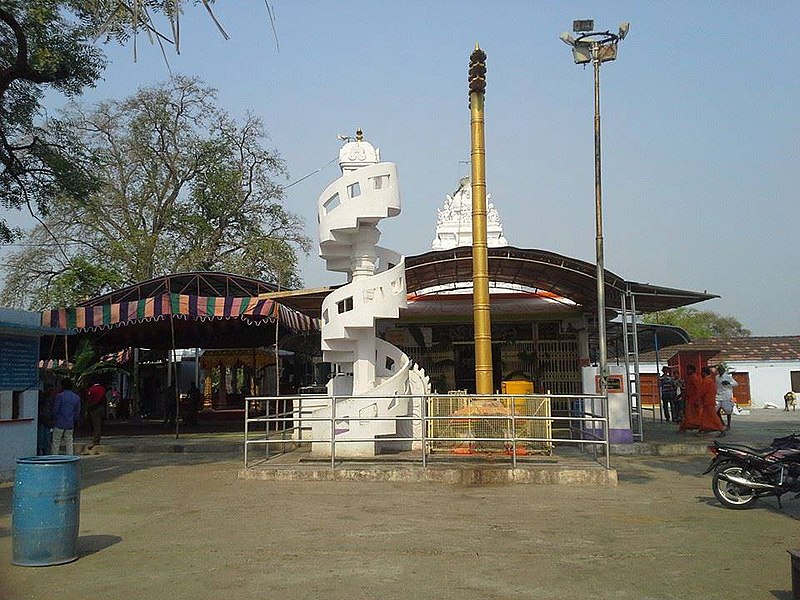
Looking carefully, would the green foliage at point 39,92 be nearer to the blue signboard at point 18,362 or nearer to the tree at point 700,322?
the blue signboard at point 18,362

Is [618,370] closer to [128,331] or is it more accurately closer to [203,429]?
[203,429]

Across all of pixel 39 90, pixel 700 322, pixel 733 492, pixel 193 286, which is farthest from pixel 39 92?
pixel 700 322

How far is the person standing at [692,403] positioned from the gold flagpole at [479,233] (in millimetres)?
5814

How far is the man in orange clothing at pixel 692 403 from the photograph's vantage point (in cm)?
1798

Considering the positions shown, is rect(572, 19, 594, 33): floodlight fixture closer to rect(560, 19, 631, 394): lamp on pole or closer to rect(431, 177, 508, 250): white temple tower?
rect(560, 19, 631, 394): lamp on pole

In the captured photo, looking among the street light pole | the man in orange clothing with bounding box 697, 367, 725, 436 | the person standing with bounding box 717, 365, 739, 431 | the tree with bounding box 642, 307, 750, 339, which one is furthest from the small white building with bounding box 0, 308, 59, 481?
the tree with bounding box 642, 307, 750, 339

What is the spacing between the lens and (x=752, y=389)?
127 feet

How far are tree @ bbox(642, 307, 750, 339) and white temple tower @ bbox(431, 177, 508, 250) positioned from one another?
32.9 meters

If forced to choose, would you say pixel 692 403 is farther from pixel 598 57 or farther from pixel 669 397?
pixel 598 57

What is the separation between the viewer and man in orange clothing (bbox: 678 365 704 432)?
18.0 meters

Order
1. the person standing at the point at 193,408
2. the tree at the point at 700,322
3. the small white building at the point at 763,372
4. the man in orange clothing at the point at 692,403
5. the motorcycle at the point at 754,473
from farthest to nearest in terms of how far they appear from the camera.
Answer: the tree at the point at 700,322 < the small white building at the point at 763,372 < the person standing at the point at 193,408 < the man in orange clothing at the point at 692,403 < the motorcycle at the point at 754,473

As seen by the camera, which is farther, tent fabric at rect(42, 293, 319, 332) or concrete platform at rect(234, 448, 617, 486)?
tent fabric at rect(42, 293, 319, 332)

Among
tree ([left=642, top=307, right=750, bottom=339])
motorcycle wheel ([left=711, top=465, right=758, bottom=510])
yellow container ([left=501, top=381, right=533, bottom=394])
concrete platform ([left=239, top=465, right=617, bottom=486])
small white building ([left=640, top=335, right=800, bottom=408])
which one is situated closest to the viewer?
motorcycle wheel ([left=711, top=465, right=758, bottom=510])

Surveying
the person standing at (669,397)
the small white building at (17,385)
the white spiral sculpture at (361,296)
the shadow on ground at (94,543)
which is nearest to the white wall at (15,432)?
the small white building at (17,385)
